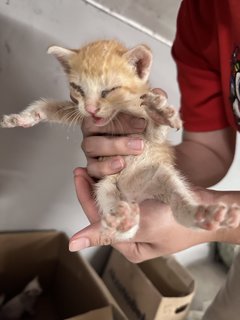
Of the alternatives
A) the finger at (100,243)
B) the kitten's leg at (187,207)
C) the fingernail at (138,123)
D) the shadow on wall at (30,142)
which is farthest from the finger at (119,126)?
the shadow on wall at (30,142)

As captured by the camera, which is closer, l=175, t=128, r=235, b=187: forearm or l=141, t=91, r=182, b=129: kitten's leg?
l=141, t=91, r=182, b=129: kitten's leg

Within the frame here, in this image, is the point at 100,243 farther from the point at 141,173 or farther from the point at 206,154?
the point at 206,154

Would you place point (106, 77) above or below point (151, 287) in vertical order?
above

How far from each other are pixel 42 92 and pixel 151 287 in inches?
30.4

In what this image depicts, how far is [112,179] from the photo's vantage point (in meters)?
0.92

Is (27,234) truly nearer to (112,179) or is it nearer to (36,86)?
(36,86)

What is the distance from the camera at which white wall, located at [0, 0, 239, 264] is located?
119cm

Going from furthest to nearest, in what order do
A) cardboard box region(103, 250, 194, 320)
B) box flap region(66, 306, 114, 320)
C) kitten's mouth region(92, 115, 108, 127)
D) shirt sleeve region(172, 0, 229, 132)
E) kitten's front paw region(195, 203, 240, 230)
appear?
cardboard box region(103, 250, 194, 320)
box flap region(66, 306, 114, 320)
shirt sleeve region(172, 0, 229, 132)
kitten's mouth region(92, 115, 108, 127)
kitten's front paw region(195, 203, 240, 230)

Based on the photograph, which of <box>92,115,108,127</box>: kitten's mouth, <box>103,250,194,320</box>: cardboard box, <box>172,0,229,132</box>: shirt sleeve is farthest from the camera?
<box>103,250,194,320</box>: cardboard box

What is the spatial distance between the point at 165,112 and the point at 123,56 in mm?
166

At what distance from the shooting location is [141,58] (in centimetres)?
87

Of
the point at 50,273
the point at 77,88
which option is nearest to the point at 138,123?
the point at 77,88

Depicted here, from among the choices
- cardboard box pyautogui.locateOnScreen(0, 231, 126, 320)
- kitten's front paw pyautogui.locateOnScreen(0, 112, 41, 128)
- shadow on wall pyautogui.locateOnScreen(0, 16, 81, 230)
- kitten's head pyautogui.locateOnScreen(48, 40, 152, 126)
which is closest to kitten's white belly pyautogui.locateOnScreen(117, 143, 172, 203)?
kitten's head pyautogui.locateOnScreen(48, 40, 152, 126)

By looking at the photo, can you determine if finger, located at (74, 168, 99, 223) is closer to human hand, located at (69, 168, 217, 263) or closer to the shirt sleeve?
human hand, located at (69, 168, 217, 263)
